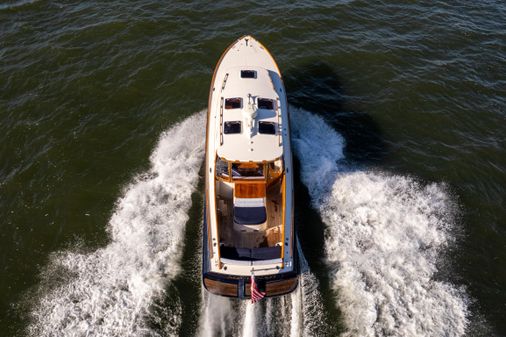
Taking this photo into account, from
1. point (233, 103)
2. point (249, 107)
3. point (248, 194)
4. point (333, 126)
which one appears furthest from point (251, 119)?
point (333, 126)

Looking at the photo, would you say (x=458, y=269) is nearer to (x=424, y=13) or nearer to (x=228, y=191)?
(x=228, y=191)

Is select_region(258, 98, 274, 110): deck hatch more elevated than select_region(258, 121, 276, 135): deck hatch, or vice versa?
select_region(258, 98, 274, 110): deck hatch

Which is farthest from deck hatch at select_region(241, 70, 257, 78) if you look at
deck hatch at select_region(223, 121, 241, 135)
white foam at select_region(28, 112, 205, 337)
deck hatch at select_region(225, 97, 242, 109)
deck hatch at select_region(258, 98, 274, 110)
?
white foam at select_region(28, 112, 205, 337)

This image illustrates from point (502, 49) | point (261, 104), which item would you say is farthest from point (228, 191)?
point (502, 49)

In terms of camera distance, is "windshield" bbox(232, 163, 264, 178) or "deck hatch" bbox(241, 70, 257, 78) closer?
"windshield" bbox(232, 163, 264, 178)

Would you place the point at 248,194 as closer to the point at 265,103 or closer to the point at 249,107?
the point at 249,107

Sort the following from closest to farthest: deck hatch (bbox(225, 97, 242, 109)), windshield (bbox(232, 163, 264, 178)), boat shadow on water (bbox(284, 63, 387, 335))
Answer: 1. boat shadow on water (bbox(284, 63, 387, 335))
2. windshield (bbox(232, 163, 264, 178))
3. deck hatch (bbox(225, 97, 242, 109))

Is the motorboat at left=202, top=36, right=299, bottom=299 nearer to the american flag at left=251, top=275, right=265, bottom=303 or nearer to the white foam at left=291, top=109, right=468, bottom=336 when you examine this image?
the american flag at left=251, top=275, right=265, bottom=303
